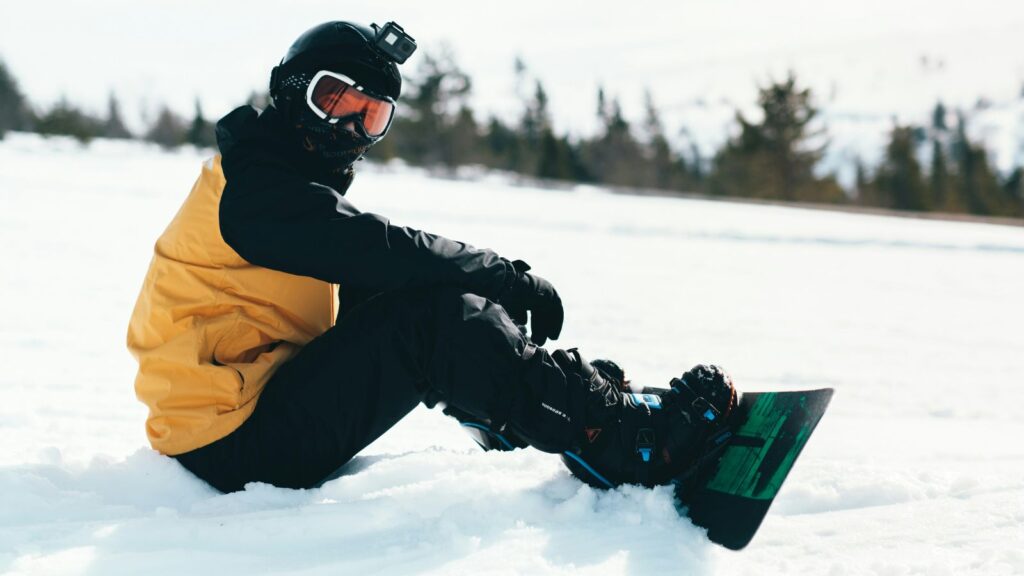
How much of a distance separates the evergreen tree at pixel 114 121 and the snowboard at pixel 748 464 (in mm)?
60581

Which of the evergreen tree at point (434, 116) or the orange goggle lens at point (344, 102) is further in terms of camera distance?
the evergreen tree at point (434, 116)

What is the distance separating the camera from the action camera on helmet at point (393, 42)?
7.04ft

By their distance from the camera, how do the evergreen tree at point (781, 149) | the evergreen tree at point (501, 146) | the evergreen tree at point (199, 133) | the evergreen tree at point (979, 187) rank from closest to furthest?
the evergreen tree at point (781, 149) → the evergreen tree at point (979, 187) → the evergreen tree at point (501, 146) → the evergreen tree at point (199, 133)

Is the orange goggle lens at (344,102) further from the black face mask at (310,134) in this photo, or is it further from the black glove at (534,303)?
the black glove at (534,303)

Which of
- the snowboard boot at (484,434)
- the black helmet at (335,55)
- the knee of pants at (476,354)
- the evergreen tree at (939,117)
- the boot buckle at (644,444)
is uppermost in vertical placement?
the evergreen tree at (939,117)

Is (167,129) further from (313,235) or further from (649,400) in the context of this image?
(649,400)

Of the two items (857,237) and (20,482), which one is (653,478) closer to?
(20,482)

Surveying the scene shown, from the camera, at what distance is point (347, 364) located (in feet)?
6.38

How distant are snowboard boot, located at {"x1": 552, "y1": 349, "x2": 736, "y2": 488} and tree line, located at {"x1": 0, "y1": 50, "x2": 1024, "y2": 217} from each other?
33406 millimetres

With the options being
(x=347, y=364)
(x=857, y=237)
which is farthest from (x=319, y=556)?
(x=857, y=237)

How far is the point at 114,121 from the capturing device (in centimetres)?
5669

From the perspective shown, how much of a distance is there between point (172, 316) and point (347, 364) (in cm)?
42

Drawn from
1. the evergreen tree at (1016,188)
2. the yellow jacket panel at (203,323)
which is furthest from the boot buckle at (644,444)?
the evergreen tree at (1016,188)

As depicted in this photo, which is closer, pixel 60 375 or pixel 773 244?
pixel 60 375
